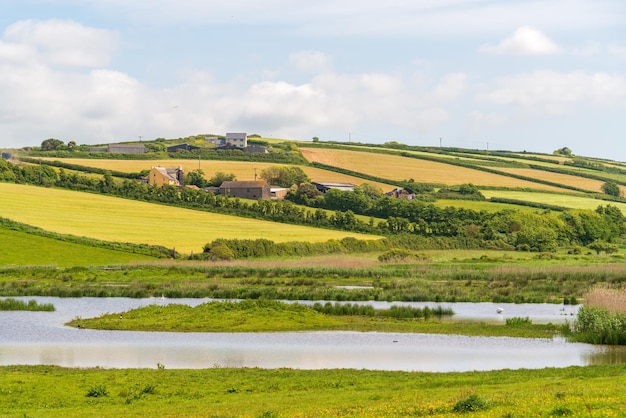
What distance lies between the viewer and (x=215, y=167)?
161 m

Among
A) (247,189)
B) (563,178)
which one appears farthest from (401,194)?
(563,178)

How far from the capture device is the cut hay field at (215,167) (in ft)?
499

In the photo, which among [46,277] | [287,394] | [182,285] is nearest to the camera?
[287,394]

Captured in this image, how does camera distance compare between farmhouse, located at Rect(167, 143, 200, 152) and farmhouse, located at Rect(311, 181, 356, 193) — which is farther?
farmhouse, located at Rect(167, 143, 200, 152)

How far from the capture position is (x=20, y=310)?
163 feet

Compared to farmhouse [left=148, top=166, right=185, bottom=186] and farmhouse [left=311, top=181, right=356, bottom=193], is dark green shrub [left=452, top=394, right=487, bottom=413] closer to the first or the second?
farmhouse [left=311, top=181, right=356, bottom=193]

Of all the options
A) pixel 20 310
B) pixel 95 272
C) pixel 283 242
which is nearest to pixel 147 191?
pixel 283 242

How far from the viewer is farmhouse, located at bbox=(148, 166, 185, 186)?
144 m

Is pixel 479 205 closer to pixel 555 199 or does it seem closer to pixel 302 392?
pixel 555 199

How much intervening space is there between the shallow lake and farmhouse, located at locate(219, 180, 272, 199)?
94815 millimetres

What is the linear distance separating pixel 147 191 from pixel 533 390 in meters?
107

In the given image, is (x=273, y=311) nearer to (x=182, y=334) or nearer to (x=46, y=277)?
(x=182, y=334)

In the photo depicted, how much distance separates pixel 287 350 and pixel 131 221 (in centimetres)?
7311

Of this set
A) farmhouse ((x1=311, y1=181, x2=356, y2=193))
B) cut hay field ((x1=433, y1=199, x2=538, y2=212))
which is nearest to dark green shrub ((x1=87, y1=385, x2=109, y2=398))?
cut hay field ((x1=433, y1=199, x2=538, y2=212))
